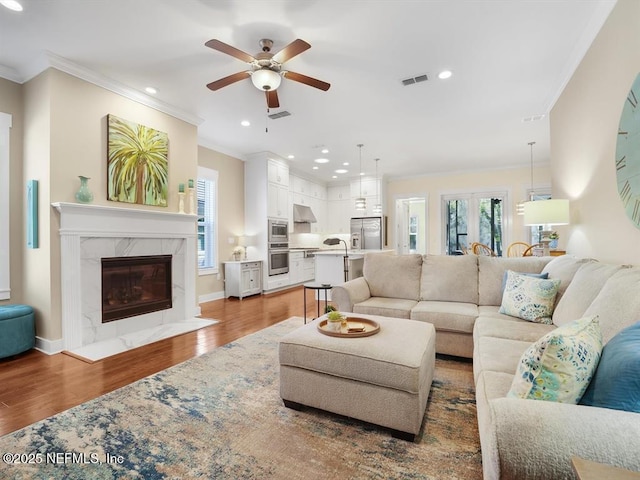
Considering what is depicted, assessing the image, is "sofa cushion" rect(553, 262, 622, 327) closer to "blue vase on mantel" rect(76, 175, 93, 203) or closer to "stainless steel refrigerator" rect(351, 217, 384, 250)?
"blue vase on mantel" rect(76, 175, 93, 203)

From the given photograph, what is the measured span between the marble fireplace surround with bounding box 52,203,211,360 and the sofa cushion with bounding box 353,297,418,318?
7.35ft

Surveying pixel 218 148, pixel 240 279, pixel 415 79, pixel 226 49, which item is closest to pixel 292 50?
pixel 226 49

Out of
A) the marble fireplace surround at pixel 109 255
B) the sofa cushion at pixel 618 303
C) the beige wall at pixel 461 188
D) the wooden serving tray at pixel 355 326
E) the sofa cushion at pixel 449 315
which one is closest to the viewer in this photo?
the sofa cushion at pixel 618 303

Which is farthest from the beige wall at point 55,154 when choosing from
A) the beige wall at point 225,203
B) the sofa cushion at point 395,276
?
the sofa cushion at point 395,276

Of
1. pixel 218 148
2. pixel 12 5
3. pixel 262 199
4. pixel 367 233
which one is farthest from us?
pixel 367 233

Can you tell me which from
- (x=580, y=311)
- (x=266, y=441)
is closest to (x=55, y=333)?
(x=266, y=441)

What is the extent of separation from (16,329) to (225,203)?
365 centimetres

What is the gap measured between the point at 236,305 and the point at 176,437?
3610mm

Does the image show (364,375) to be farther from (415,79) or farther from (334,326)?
(415,79)

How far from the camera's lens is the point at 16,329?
9.78 ft

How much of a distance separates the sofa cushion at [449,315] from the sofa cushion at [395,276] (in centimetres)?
44

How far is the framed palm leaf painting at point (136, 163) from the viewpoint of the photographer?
357cm

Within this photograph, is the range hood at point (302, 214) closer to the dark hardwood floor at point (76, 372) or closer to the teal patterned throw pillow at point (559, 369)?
the dark hardwood floor at point (76, 372)

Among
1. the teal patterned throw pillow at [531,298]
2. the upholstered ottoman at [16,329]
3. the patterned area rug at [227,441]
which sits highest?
the teal patterned throw pillow at [531,298]
